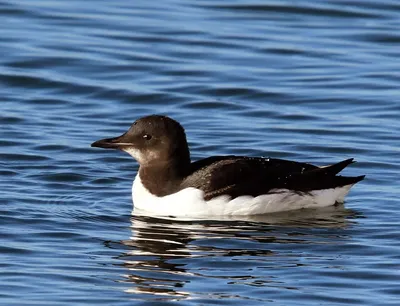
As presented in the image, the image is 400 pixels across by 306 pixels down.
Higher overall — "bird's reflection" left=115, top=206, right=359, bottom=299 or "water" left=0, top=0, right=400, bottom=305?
"water" left=0, top=0, right=400, bottom=305

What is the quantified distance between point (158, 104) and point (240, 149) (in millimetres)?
2485

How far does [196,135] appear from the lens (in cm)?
1675

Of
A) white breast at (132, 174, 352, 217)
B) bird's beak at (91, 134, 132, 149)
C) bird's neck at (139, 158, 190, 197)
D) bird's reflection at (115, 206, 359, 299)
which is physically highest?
bird's beak at (91, 134, 132, 149)

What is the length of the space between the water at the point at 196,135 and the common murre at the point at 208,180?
0.19 meters

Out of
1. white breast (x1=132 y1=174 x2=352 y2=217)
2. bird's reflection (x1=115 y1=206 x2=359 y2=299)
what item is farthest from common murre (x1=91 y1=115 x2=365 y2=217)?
bird's reflection (x1=115 y1=206 x2=359 y2=299)

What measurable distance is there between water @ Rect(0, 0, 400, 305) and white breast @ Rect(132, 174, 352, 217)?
0.14 m

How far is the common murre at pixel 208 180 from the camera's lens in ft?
43.8

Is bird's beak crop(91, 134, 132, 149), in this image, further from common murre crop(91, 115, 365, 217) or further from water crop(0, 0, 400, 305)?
water crop(0, 0, 400, 305)

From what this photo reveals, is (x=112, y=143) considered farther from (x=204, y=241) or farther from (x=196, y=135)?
(x=196, y=135)

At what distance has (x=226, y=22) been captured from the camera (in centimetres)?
2248

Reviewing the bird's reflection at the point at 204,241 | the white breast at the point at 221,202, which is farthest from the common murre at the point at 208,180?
the bird's reflection at the point at 204,241

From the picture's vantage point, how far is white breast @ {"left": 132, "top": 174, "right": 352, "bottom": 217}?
13305 mm

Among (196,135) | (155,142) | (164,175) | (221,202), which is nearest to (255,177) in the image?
(221,202)

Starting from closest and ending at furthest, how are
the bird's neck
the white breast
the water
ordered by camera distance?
the water → the white breast → the bird's neck
